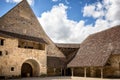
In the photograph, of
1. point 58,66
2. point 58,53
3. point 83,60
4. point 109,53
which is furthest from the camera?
point 58,53

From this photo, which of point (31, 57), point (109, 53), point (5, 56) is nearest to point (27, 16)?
point (31, 57)

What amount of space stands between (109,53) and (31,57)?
11516mm

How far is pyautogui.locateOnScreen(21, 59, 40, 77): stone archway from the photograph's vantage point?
31.4m

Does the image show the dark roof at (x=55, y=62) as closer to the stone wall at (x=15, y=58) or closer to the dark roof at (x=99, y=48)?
the stone wall at (x=15, y=58)

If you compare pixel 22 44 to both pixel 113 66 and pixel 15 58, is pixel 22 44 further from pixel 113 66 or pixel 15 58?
pixel 113 66

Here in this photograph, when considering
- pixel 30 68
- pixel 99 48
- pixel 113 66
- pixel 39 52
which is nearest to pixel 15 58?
pixel 39 52

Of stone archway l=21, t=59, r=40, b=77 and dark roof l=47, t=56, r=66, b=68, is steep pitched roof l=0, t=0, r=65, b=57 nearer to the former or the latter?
dark roof l=47, t=56, r=66, b=68

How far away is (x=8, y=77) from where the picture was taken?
84.0ft

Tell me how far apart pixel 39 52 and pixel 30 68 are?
144 inches

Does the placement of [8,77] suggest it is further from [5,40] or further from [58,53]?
[58,53]

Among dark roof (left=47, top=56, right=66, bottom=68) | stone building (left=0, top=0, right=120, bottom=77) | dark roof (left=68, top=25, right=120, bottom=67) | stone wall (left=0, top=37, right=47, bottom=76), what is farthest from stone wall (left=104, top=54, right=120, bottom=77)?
dark roof (left=47, top=56, right=66, bottom=68)

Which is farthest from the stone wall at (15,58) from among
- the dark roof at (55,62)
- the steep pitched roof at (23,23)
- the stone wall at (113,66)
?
the stone wall at (113,66)

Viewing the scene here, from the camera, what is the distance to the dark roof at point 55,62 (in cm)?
3385

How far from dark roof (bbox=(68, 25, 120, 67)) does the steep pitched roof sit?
7.65 meters
